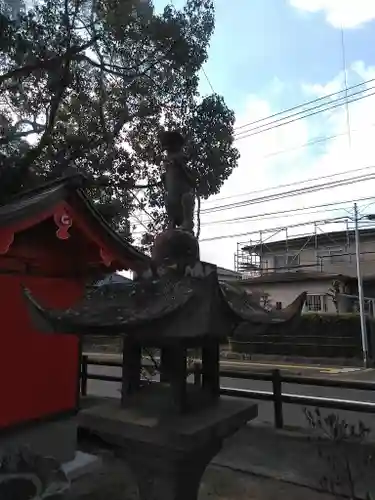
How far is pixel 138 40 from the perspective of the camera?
979cm

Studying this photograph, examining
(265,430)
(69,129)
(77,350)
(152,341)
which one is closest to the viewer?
(152,341)

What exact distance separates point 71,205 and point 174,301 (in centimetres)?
395

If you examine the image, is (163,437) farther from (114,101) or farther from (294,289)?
(294,289)

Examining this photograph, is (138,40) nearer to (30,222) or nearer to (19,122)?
(19,122)

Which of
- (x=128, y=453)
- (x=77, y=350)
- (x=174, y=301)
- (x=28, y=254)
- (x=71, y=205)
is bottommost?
(x=128, y=453)

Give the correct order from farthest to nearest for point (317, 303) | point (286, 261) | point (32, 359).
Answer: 1. point (286, 261)
2. point (317, 303)
3. point (32, 359)

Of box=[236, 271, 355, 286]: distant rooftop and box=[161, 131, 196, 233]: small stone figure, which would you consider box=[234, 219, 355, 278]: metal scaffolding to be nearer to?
A: box=[236, 271, 355, 286]: distant rooftop

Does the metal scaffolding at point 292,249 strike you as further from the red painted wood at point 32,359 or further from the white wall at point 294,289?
the red painted wood at point 32,359

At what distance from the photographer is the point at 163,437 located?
9.11ft

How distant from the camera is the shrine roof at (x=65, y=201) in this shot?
18.0 ft

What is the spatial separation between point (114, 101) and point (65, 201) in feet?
17.7

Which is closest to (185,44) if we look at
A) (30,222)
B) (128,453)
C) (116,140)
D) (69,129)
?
(116,140)

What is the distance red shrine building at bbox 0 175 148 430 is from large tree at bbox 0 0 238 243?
2835 millimetres

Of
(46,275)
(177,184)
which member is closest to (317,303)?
(46,275)
